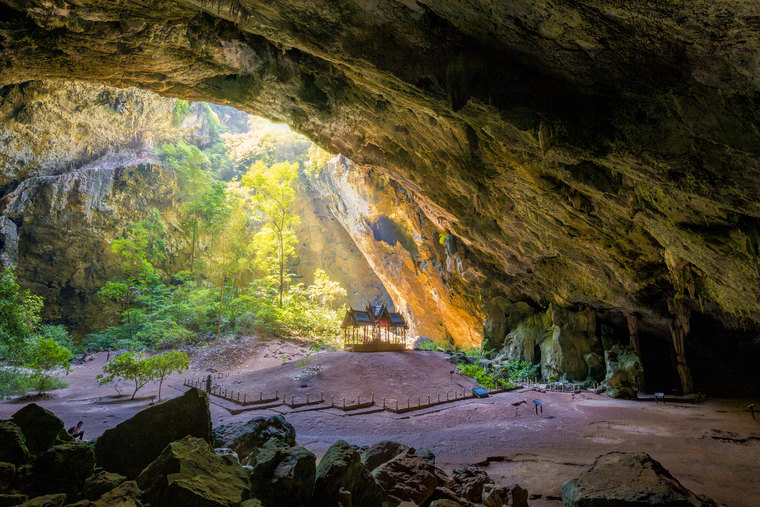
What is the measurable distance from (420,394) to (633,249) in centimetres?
893

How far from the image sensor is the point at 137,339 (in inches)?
879

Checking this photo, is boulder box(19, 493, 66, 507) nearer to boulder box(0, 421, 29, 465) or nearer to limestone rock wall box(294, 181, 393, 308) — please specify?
boulder box(0, 421, 29, 465)

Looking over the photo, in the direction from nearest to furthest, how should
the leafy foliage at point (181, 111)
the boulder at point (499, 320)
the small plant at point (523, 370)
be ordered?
the small plant at point (523, 370), the boulder at point (499, 320), the leafy foliage at point (181, 111)

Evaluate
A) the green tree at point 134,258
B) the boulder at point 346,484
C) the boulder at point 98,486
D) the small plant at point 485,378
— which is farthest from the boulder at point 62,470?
the green tree at point 134,258

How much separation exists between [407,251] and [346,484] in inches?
946

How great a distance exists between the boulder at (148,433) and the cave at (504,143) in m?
5.65

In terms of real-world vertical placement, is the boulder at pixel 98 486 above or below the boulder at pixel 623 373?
above

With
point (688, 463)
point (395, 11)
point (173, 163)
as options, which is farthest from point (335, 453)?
point (173, 163)

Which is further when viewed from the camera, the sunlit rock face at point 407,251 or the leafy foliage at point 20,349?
the sunlit rock face at point 407,251

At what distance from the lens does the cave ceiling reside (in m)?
4.76

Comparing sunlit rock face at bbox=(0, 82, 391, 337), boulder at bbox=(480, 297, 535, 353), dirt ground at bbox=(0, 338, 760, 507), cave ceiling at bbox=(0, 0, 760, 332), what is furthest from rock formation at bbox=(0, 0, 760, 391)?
sunlit rock face at bbox=(0, 82, 391, 337)

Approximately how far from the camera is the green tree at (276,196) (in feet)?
86.7

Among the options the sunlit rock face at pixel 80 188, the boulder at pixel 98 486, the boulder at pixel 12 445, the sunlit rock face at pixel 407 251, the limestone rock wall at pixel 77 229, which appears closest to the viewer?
the boulder at pixel 98 486

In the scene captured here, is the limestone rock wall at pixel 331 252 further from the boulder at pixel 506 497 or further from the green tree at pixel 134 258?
the boulder at pixel 506 497
